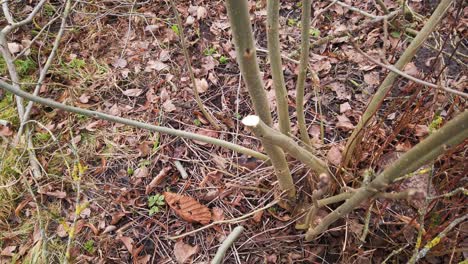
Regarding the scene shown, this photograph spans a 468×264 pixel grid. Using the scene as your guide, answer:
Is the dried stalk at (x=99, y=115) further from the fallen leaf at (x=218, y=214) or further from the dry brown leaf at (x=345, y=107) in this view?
the dry brown leaf at (x=345, y=107)

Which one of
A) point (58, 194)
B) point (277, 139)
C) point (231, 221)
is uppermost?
point (277, 139)

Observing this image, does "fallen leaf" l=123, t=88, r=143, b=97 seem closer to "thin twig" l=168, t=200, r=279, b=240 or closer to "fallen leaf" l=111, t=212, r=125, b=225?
"fallen leaf" l=111, t=212, r=125, b=225

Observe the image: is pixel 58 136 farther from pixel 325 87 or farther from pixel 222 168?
pixel 325 87

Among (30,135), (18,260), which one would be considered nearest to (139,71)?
(30,135)

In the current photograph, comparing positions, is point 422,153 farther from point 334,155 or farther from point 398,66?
point 334,155

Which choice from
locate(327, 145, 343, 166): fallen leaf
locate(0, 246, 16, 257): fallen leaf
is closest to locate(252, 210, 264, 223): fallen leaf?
locate(327, 145, 343, 166): fallen leaf

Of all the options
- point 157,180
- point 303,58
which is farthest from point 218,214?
point 303,58

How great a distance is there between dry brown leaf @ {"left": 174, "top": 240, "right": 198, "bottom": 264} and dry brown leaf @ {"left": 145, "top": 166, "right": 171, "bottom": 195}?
14.2 inches

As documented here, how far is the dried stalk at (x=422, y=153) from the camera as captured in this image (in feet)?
2.99

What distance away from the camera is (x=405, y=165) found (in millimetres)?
1032

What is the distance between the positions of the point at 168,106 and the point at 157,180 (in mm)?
514

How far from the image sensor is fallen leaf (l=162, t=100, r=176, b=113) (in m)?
2.40

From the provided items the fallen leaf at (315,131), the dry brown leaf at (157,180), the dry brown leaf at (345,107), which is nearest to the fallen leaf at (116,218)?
the dry brown leaf at (157,180)

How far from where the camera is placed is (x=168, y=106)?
2.42 meters
